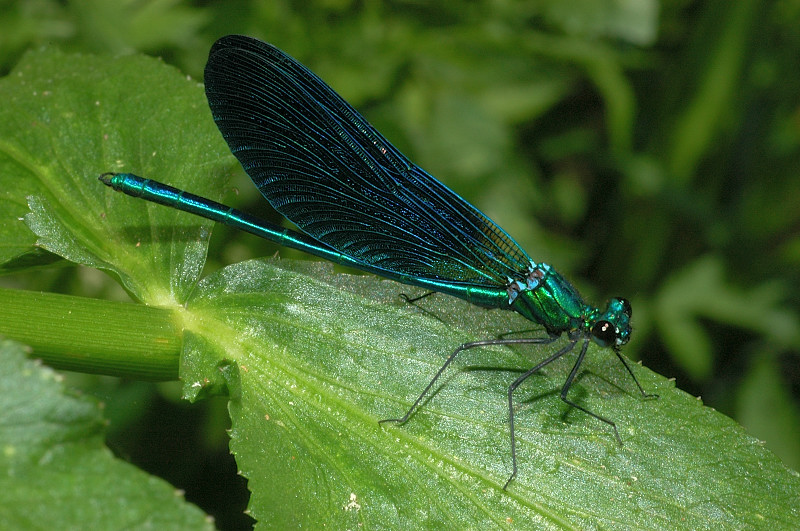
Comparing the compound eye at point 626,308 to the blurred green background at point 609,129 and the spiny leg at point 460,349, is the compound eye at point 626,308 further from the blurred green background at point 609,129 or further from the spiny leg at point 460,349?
the blurred green background at point 609,129

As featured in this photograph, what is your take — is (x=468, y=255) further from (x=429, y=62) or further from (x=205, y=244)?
(x=429, y=62)

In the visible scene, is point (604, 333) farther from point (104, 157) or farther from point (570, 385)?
point (104, 157)

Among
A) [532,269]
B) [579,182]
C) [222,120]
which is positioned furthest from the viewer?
[579,182]

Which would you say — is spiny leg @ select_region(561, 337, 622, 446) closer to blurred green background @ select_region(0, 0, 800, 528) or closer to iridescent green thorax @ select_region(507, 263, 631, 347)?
iridescent green thorax @ select_region(507, 263, 631, 347)

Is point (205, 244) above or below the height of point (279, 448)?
above

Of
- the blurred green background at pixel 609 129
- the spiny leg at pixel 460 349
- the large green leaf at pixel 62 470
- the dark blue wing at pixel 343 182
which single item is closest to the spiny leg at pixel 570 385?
the spiny leg at pixel 460 349

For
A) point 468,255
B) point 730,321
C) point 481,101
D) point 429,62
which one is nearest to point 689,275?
point 730,321
